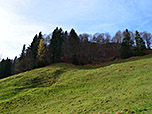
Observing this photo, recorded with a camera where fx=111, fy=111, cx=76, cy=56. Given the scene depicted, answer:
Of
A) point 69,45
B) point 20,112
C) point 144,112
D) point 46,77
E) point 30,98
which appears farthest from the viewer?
point 69,45

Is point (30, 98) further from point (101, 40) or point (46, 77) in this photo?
point (101, 40)

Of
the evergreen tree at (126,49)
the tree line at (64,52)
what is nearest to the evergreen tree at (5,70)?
the tree line at (64,52)

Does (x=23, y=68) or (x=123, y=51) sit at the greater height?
(x=123, y=51)

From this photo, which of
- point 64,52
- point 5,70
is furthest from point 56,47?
point 5,70

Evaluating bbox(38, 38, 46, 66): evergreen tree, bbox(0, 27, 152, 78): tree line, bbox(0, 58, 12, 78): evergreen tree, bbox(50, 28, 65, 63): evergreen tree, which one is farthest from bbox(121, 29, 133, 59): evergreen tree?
bbox(0, 58, 12, 78): evergreen tree

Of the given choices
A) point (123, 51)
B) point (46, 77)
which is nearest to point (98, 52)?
point (123, 51)

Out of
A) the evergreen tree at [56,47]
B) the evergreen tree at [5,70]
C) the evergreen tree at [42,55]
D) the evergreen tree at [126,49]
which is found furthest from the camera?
the evergreen tree at [5,70]

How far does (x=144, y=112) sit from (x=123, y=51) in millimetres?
50659

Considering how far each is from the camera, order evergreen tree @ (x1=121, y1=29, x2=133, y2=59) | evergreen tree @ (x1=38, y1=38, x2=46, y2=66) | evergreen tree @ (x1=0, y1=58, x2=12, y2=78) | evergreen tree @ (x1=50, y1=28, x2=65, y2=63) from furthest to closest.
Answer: evergreen tree @ (x1=0, y1=58, x2=12, y2=78) < evergreen tree @ (x1=50, y1=28, x2=65, y2=63) < evergreen tree @ (x1=121, y1=29, x2=133, y2=59) < evergreen tree @ (x1=38, y1=38, x2=46, y2=66)

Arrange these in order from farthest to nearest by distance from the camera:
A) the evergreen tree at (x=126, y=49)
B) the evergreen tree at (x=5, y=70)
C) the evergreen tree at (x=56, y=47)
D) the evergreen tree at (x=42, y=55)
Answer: the evergreen tree at (x=5, y=70) → the evergreen tree at (x=56, y=47) → the evergreen tree at (x=126, y=49) → the evergreen tree at (x=42, y=55)

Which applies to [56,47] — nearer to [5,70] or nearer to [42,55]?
[42,55]

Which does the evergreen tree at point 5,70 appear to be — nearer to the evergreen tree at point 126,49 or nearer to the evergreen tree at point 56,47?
the evergreen tree at point 56,47

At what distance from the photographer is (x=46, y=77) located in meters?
32.9

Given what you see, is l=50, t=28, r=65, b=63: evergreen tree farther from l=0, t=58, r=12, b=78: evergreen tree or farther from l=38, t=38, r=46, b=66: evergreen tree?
l=0, t=58, r=12, b=78: evergreen tree
